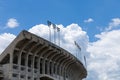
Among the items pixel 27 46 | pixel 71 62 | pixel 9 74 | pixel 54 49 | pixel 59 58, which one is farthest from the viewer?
pixel 71 62

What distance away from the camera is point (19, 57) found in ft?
252

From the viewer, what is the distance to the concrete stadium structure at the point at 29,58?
74.8 meters

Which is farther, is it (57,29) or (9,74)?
(57,29)

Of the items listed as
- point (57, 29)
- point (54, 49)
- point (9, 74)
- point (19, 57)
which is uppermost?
point (57, 29)

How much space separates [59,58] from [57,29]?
1044cm

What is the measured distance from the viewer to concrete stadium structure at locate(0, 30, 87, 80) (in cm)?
7475

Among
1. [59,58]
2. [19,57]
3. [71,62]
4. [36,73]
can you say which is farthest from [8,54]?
[71,62]

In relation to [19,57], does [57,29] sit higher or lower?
higher

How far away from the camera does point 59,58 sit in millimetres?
97625

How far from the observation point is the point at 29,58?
82.7 metres

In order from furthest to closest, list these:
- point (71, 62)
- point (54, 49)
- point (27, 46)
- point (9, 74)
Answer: point (71, 62) < point (54, 49) < point (27, 46) < point (9, 74)

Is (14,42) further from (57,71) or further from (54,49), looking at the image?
(57,71)

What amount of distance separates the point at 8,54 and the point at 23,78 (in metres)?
7.67

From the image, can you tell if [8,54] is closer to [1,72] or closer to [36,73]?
[1,72]
